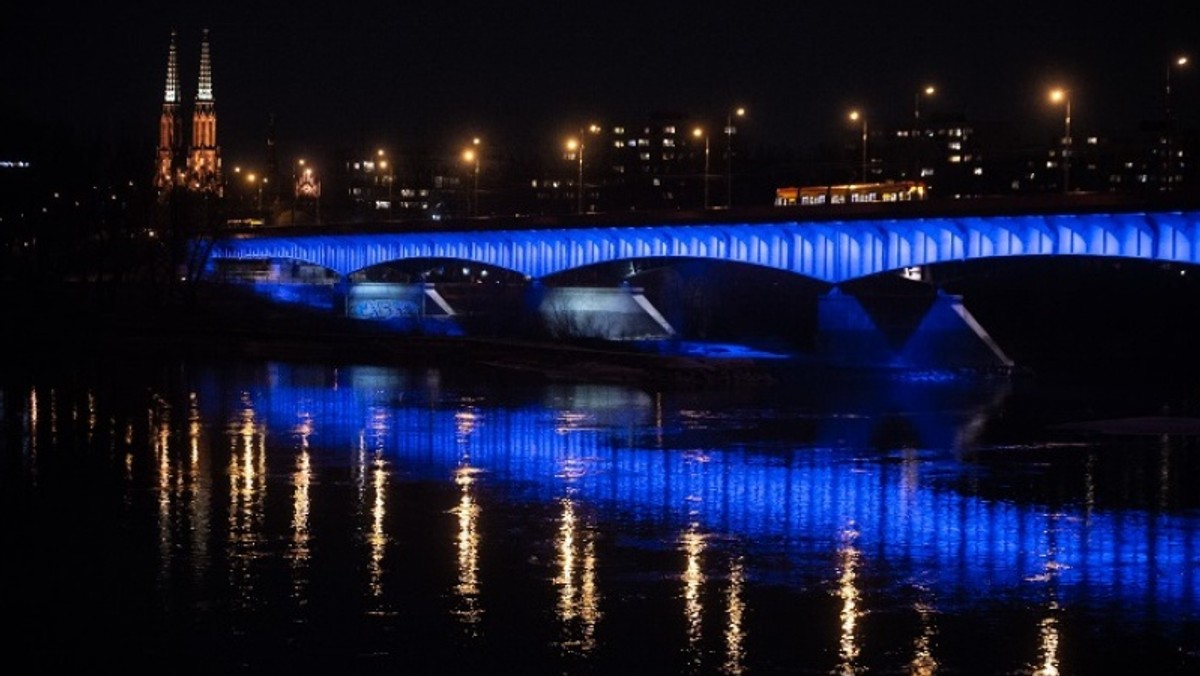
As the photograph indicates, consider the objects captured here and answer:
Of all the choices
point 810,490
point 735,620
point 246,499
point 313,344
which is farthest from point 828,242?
point 735,620

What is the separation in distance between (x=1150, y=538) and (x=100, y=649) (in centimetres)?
1664

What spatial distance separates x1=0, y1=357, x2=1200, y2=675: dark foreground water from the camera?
2052 centimetres

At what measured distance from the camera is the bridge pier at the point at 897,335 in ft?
246

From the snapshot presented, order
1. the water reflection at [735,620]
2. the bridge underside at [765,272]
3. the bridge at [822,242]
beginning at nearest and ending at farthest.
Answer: the water reflection at [735,620] < the bridge at [822,242] < the bridge underside at [765,272]

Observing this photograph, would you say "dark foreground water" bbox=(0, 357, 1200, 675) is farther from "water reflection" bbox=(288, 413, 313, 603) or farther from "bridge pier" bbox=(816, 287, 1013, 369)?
"bridge pier" bbox=(816, 287, 1013, 369)

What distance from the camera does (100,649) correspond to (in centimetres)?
2025

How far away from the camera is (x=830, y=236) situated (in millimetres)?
79250

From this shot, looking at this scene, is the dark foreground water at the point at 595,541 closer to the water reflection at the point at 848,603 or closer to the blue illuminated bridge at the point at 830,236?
the water reflection at the point at 848,603

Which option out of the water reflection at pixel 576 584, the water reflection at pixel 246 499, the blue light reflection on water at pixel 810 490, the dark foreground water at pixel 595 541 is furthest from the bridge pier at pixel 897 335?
the water reflection at pixel 576 584

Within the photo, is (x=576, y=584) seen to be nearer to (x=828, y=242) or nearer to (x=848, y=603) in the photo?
(x=848, y=603)

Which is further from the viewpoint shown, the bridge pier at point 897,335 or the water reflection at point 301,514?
the bridge pier at point 897,335

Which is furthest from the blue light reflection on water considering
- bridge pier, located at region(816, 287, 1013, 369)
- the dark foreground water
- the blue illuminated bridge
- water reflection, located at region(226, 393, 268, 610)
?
bridge pier, located at region(816, 287, 1013, 369)

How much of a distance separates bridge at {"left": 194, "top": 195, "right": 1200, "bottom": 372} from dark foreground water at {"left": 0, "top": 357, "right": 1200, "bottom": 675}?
16.0 metres

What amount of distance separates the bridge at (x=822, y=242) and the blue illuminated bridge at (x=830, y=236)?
2.3 inches
